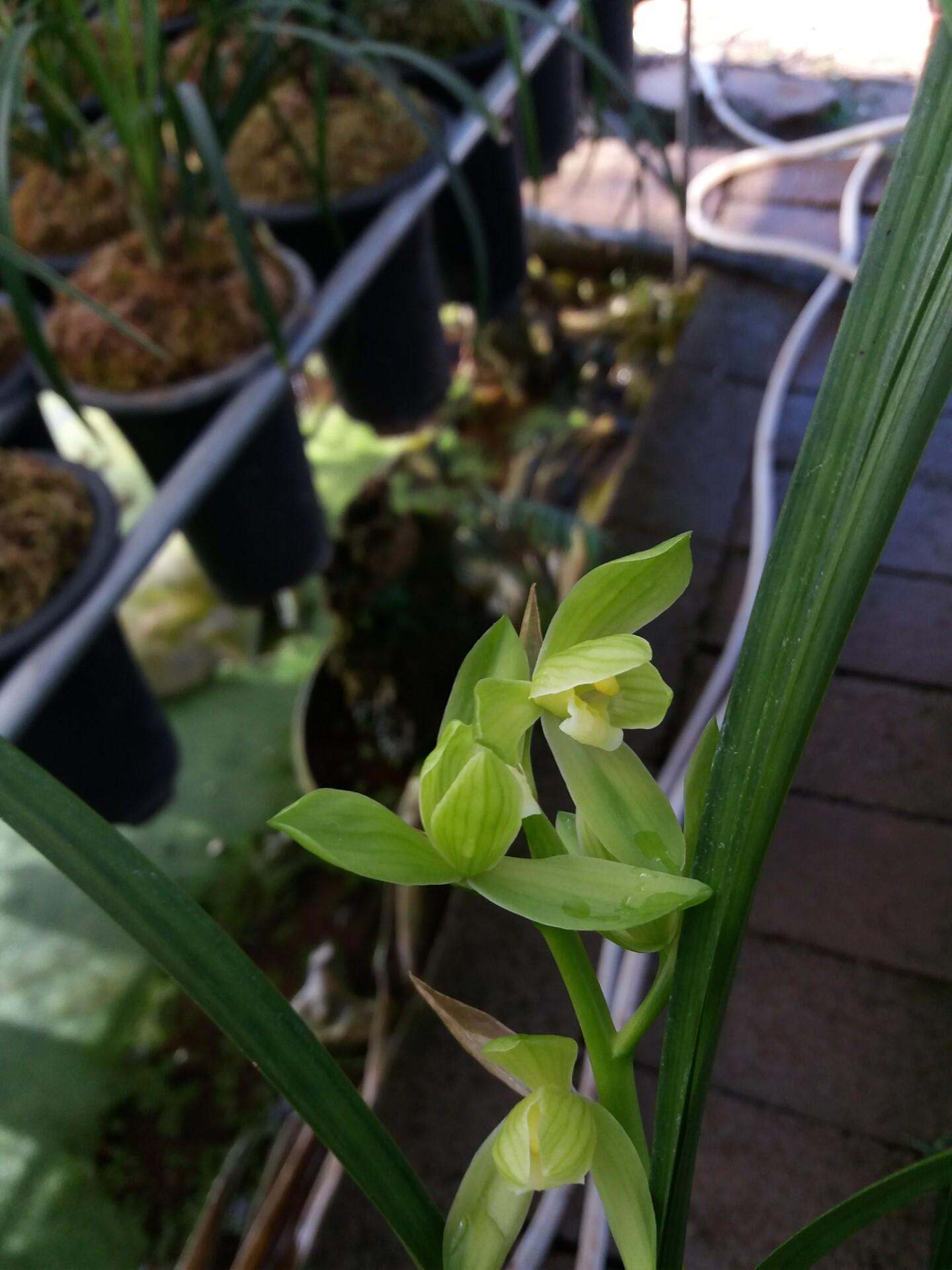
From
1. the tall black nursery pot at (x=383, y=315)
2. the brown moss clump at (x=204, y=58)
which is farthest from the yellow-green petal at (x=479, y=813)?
the tall black nursery pot at (x=383, y=315)

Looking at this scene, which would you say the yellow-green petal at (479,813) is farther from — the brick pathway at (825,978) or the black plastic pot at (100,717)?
the black plastic pot at (100,717)

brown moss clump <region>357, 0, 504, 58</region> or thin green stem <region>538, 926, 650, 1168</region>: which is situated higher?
brown moss clump <region>357, 0, 504, 58</region>

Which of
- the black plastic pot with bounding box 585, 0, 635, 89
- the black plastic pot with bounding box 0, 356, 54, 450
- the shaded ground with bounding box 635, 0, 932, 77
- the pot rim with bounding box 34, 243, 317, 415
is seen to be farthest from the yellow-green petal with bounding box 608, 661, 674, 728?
the black plastic pot with bounding box 585, 0, 635, 89

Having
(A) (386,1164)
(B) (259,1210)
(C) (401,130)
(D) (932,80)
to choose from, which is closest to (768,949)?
(B) (259,1210)

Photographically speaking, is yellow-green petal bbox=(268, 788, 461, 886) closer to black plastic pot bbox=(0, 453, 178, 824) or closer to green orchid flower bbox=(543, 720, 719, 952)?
green orchid flower bbox=(543, 720, 719, 952)

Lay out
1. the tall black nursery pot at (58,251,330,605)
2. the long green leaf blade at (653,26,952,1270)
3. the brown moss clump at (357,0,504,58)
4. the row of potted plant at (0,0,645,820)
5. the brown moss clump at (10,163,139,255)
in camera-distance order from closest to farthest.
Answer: the long green leaf blade at (653,26,952,1270), the row of potted plant at (0,0,645,820), the tall black nursery pot at (58,251,330,605), the brown moss clump at (10,163,139,255), the brown moss clump at (357,0,504,58)

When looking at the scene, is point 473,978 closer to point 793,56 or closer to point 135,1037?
point 135,1037
